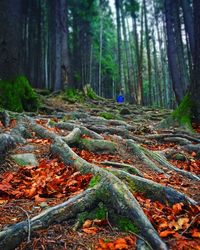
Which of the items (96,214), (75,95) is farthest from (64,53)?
(96,214)

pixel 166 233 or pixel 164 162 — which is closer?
pixel 166 233

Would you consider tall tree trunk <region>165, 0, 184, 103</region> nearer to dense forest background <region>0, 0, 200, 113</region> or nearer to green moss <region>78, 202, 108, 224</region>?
dense forest background <region>0, 0, 200, 113</region>

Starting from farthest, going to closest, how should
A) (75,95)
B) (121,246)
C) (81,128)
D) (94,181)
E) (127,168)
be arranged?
(75,95) → (81,128) → (127,168) → (94,181) → (121,246)

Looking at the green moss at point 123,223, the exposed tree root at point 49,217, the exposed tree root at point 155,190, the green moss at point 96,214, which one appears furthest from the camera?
the exposed tree root at point 155,190

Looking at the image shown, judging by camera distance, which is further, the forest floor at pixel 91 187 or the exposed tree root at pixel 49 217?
the forest floor at pixel 91 187

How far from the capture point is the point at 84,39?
1278 inches

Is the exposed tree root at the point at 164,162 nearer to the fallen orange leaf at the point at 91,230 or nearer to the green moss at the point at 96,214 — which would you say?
the green moss at the point at 96,214

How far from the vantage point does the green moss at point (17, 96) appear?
23.5ft

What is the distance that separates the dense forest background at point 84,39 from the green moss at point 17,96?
28 centimetres

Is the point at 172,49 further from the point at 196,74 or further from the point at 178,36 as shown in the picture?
the point at 178,36

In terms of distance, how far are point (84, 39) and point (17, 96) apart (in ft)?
87.1

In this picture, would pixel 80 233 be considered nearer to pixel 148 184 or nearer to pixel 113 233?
pixel 113 233

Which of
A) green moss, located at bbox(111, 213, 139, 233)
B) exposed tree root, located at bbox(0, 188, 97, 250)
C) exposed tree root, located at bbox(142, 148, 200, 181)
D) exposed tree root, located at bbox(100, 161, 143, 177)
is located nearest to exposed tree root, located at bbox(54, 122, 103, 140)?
exposed tree root, located at bbox(142, 148, 200, 181)

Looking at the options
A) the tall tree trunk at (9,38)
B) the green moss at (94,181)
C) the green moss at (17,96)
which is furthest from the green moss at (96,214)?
the tall tree trunk at (9,38)
